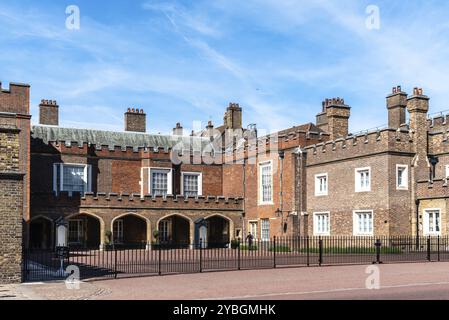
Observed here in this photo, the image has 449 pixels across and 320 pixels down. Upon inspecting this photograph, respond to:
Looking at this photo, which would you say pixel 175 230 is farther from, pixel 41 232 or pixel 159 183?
pixel 41 232

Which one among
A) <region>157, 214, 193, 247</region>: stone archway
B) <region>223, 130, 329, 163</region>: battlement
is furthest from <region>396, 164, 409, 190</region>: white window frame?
<region>157, 214, 193, 247</region>: stone archway

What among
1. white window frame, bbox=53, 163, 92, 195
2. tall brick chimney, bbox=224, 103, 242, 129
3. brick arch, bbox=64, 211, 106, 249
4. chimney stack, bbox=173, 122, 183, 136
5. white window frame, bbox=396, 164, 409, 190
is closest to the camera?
white window frame, bbox=396, 164, 409, 190

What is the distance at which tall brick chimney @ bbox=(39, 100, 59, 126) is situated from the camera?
42.4m

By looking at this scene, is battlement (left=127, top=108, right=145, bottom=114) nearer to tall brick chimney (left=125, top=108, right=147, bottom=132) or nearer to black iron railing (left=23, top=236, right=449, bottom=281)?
tall brick chimney (left=125, top=108, right=147, bottom=132)

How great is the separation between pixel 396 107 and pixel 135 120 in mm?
19183

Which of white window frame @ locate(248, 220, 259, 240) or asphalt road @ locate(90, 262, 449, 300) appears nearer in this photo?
asphalt road @ locate(90, 262, 449, 300)

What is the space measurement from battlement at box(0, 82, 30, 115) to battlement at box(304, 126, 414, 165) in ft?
53.7

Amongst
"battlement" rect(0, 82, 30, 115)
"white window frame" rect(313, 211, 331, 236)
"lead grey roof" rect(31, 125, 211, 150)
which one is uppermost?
"battlement" rect(0, 82, 30, 115)

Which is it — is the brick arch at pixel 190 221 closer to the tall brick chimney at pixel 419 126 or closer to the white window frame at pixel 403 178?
the white window frame at pixel 403 178

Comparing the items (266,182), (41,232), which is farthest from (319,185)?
(41,232)

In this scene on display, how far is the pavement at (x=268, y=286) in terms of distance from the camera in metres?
14.2

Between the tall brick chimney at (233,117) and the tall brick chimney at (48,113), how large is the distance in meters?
13.1

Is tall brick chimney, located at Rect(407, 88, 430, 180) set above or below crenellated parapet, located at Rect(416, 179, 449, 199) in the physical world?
above
